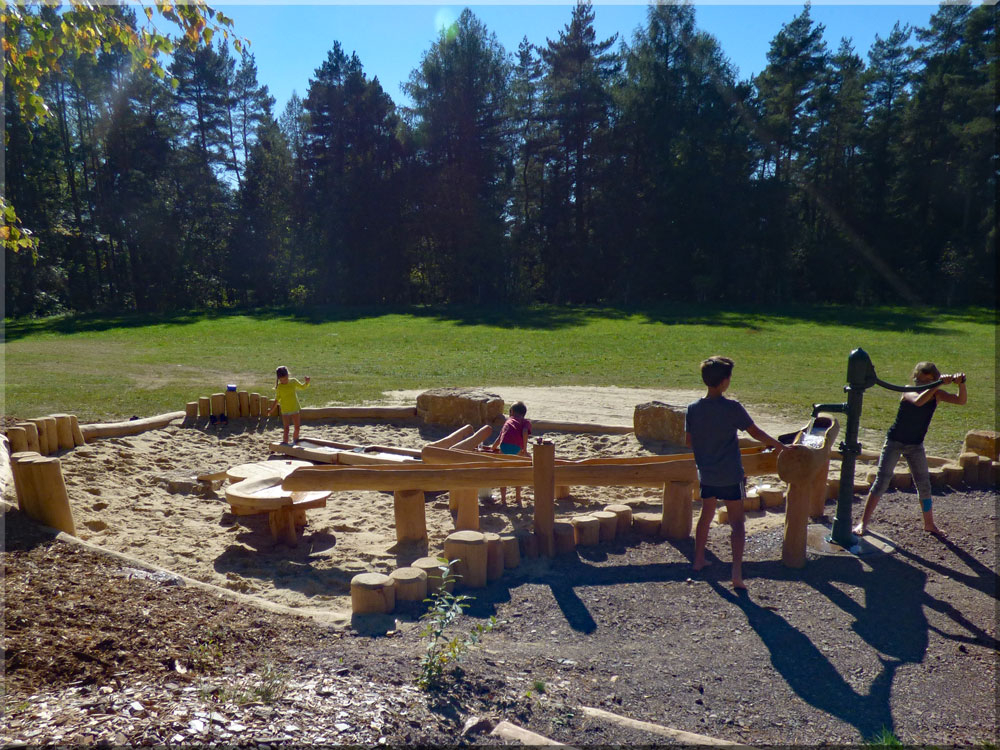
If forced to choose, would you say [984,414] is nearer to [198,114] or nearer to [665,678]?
[665,678]

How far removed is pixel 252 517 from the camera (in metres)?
6.67

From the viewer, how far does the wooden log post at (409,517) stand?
559 cm

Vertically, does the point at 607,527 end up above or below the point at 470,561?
below

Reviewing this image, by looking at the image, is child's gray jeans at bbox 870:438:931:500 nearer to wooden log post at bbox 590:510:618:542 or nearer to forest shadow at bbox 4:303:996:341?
wooden log post at bbox 590:510:618:542

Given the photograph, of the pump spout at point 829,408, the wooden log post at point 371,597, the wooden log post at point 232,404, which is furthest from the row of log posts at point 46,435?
the pump spout at point 829,408

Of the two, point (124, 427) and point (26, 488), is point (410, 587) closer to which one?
point (26, 488)

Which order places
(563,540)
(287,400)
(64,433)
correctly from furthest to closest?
(287,400)
(64,433)
(563,540)

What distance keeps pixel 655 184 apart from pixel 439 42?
1179 cm

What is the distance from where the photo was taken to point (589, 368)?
15.5 meters

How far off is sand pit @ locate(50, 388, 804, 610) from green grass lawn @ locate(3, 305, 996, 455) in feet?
5.58

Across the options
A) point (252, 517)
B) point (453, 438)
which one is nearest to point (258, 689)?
point (252, 517)

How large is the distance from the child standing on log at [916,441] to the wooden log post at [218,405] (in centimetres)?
749

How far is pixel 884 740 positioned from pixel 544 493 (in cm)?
264

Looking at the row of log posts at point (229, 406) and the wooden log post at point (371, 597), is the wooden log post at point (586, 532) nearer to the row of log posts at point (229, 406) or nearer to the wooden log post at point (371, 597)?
the wooden log post at point (371, 597)
